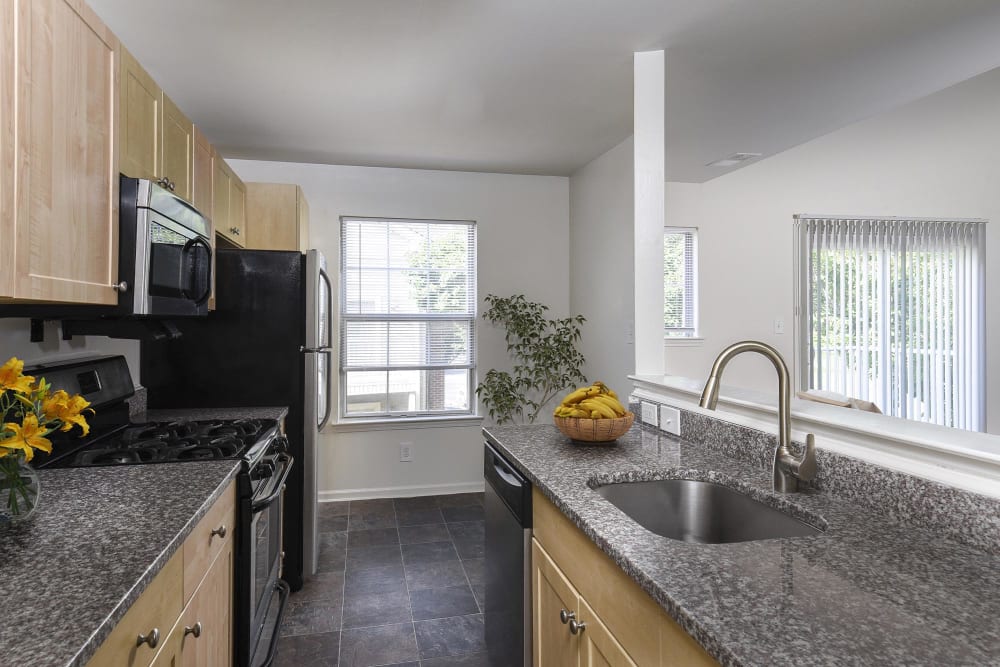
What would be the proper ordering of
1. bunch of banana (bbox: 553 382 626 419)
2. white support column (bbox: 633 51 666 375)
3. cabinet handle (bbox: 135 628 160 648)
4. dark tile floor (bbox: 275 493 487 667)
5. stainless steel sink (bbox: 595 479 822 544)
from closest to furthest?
cabinet handle (bbox: 135 628 160 648) → stainless steel sink (bbox: 595 479 822 544) → bunch of banana (bbox: 553 382 626 419) → dark tile floor (bbox: 275 493 487 667) → white support column (bbox: 633 51 666 375)

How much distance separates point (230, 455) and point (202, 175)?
4.59 ft

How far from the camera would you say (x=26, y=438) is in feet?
3.30

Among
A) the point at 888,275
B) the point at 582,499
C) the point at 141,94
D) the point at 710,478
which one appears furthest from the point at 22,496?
the point at 888,275

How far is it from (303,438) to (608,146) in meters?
2.61

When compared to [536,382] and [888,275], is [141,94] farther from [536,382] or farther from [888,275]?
[888,275]

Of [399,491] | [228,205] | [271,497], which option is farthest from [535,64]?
[399,491]

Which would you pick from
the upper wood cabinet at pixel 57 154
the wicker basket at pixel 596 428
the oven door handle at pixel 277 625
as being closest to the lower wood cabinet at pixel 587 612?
the wicker basket at pixel 596 428

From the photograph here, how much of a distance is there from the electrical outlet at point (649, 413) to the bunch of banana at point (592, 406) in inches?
11.1

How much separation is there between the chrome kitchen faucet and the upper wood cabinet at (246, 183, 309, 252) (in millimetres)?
2795

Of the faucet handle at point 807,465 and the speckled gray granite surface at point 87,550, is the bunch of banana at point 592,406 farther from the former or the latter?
the speckled gray granite surface at point 87,550

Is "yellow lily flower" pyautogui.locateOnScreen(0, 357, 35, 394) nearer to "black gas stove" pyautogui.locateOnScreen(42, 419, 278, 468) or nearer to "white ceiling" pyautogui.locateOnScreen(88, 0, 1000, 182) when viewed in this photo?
"black gas stove" pyautogui.locateOnScreen(42, 419, 278, 468)

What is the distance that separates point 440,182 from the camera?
14.0 ft

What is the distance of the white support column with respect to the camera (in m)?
2.35

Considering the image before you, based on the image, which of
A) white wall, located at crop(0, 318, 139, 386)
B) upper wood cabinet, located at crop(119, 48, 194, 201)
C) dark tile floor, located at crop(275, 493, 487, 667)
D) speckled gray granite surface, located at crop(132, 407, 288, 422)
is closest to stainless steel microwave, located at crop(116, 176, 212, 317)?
upper wood cabinet, located at crop(119, 48, 194, 201)
